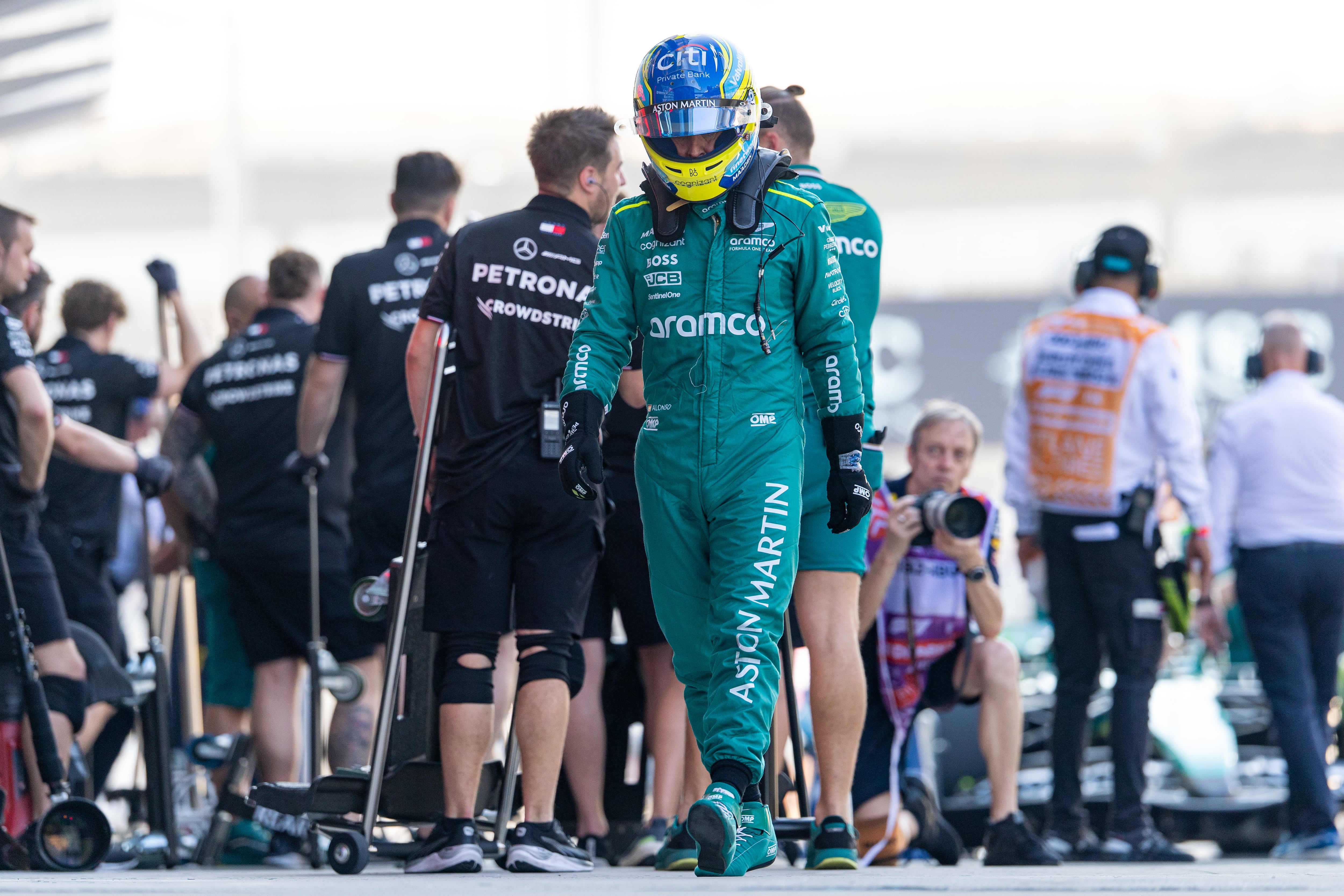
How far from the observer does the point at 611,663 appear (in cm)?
550

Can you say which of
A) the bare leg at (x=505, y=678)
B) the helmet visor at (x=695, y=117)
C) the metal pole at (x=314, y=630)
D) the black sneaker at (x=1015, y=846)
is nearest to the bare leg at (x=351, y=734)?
the metal pole at (x=314, y=630)

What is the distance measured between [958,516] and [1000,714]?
0.62 meters

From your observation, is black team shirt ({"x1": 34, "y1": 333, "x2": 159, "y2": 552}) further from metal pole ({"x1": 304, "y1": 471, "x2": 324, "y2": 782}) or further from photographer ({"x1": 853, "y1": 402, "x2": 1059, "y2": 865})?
photographer ({"x1": 853, "y1": 402, "x2": 1059, "y2": 865})

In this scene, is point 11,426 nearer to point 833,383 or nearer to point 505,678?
point 505,678

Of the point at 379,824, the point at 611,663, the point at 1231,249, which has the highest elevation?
the point at 1231,249

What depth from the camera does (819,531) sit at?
4.29m

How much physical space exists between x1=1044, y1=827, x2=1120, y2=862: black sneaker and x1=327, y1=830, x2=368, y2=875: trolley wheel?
2.47m

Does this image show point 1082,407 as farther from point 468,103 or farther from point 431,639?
point 468,103

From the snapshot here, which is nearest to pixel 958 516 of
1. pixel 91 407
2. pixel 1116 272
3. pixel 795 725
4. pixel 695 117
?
pixel 795 725

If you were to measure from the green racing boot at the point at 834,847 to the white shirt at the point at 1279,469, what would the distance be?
269cm

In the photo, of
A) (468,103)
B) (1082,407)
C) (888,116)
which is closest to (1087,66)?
(888,116)

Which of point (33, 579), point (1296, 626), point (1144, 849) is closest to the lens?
point (33, 579)

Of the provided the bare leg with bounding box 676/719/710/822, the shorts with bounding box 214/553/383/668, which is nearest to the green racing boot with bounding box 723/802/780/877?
the bare leg with bounding box 676/719/710/822

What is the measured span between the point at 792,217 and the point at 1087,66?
16964 millimetres
